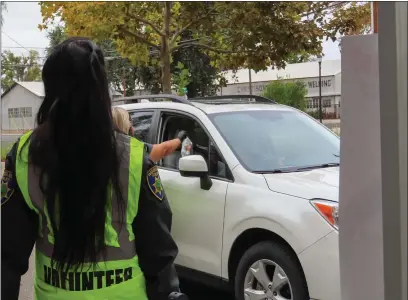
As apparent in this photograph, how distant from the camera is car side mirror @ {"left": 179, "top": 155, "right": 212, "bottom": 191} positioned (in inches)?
166

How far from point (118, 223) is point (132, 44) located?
987 cm

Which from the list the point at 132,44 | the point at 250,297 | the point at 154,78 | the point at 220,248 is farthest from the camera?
the point at 154,78

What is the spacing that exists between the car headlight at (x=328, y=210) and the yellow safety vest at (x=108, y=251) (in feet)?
6.86

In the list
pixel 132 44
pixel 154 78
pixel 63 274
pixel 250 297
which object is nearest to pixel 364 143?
pixel 63 274

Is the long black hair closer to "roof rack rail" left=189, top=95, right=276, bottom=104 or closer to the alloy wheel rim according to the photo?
the alloy wheel rim

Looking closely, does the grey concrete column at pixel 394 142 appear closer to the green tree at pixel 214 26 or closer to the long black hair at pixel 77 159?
the long black hair at pixel 77 159

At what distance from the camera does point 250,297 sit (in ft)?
12.8

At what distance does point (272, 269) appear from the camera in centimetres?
388

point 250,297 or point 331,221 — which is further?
point 250,297

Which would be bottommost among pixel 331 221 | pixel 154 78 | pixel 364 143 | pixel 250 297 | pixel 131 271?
pixel 250 297

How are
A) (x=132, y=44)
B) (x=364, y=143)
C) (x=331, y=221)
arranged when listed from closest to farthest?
(x=364, y=143) → (x=331, y=221) → (x=132, y=44)

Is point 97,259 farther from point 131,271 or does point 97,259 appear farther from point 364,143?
point 364,143

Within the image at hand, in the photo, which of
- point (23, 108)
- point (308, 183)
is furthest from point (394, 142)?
point (23, 108)

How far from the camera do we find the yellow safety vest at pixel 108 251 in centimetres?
162
